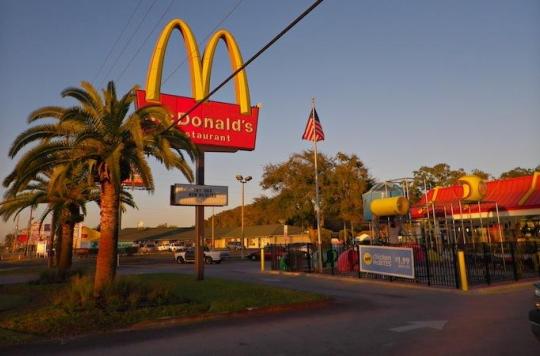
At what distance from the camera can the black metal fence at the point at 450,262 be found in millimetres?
16141

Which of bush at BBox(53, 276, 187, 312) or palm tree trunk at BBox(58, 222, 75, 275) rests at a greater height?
palm tree trunk at BBox(58, 222, 75, 275)

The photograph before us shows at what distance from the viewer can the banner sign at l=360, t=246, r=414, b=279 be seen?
53.6 feet

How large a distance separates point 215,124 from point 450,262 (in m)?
14.2

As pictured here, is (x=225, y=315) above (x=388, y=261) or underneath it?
underneath

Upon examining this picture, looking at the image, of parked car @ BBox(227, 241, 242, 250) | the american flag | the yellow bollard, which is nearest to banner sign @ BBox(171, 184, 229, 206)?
the american flag

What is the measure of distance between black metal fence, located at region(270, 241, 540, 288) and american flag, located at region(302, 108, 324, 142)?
6062 millimetres

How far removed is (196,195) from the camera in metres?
20.1

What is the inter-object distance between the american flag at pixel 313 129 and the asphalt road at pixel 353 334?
13.3 metres

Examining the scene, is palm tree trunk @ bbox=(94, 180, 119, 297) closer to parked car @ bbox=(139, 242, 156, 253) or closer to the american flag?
the american flag

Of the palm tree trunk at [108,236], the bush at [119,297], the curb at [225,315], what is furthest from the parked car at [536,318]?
the palm tree trunk at [108,236]

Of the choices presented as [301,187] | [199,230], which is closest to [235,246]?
[301,187]

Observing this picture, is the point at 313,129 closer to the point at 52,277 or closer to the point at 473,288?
the point at 473,288

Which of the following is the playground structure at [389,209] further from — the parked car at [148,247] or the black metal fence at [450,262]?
the parked car at [148,247]

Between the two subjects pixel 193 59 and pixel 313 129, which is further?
pixel 313 129
